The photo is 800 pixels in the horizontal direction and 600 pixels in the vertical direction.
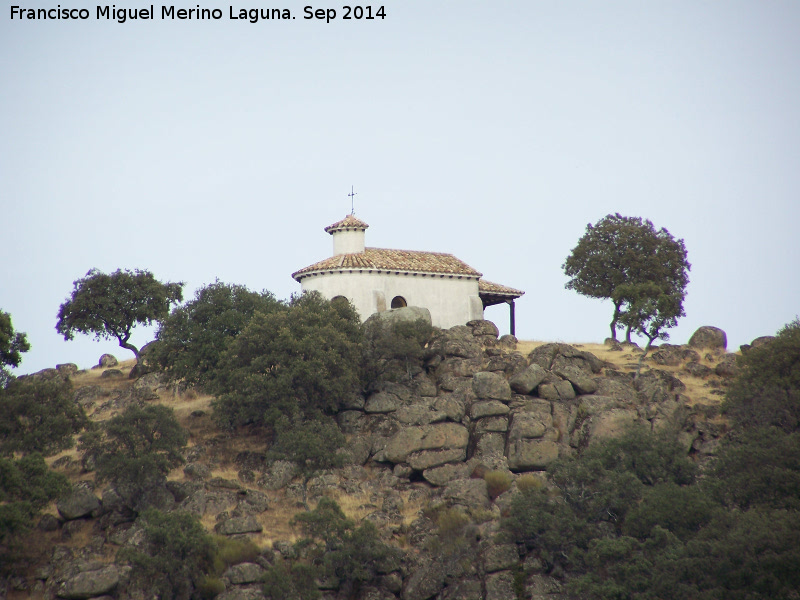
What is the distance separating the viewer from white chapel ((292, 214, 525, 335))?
6438 cm

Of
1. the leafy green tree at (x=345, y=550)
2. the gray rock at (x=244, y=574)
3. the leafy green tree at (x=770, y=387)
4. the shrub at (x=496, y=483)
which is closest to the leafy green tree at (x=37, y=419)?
the gray rock at (x=244, y=574)

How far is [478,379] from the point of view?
54.8 metres

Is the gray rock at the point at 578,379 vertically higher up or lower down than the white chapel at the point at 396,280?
lower down

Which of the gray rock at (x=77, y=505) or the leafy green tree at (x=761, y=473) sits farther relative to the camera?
the gray rock at (x=77, y=505)

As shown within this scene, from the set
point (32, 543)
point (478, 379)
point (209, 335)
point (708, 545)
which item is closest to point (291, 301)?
point (209, 335)

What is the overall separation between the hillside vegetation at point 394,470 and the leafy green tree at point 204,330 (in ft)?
0.50

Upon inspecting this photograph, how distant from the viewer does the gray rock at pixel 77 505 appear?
45.8 m

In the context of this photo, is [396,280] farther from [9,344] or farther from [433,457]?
[9,344]

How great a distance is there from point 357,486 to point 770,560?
863 inches

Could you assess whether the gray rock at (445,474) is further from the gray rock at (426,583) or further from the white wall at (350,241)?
the white wall at (350,241)

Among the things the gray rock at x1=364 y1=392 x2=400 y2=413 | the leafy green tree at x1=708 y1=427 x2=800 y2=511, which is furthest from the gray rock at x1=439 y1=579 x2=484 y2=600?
the gray rock at x1=364 y1=392 x2=400 y2=413

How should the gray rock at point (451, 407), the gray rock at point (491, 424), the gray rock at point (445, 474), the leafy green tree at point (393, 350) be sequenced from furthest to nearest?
the leafy green tree at point (393, 350) < the gray rock at point (451, 407) < the gray rock at point (491, 424) < the gray rock at point (445, 474)

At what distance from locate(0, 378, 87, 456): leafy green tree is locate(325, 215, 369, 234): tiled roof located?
2517 centimetres

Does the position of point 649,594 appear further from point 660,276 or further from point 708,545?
point 660,276
